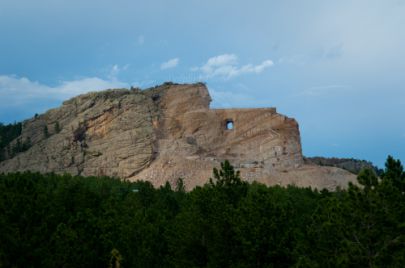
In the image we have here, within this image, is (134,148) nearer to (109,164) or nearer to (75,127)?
(109,164)

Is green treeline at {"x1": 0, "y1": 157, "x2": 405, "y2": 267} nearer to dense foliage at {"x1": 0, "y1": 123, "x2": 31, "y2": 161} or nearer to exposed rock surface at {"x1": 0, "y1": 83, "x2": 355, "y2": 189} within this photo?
exposed rock surface at {"x1": 0, "y1": 83, "x2": 355, "y2": 189}

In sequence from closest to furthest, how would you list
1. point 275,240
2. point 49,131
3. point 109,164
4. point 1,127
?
point 275,240
point 109,164
point 49,131
point 1,127

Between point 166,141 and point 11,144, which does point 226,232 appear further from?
point 11,144

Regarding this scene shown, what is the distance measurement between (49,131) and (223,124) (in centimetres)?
2966

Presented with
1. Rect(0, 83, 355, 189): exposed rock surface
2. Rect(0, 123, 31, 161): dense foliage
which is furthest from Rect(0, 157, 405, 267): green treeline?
Rect(0, 123, 31, 161): dense foliage

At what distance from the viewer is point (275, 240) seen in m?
24.4

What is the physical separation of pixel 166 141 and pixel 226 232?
65920 millimetres

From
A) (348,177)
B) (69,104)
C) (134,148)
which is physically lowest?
(348,177)

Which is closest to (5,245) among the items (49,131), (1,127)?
(49,131)

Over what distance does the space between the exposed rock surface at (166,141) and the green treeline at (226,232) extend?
52800 mm

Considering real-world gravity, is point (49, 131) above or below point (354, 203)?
above

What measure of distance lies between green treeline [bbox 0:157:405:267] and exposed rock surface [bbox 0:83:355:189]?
52800 mm

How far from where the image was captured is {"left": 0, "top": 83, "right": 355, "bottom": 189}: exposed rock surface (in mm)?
87812

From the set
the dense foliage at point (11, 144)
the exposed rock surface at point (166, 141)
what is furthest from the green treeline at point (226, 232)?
the dense foliage at point (11, 144)
